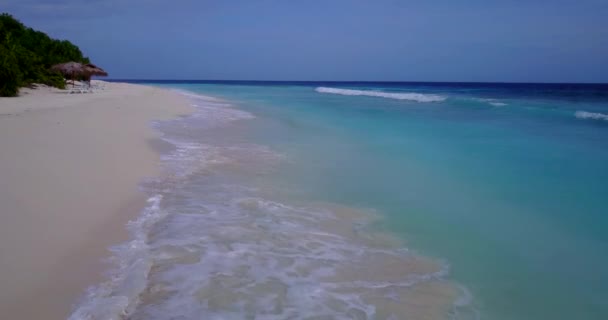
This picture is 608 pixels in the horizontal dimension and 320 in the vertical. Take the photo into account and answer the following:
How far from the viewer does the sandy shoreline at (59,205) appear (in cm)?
305

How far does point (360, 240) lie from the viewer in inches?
176

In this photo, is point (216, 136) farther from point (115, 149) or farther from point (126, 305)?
point (126, 305)

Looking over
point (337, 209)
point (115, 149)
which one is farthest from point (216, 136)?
point (337, 209)

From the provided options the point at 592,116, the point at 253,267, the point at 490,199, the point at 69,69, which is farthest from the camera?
the point at 69,69

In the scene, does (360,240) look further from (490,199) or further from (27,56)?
(27,56)

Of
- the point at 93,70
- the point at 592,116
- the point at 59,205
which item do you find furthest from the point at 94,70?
the point at 592,116

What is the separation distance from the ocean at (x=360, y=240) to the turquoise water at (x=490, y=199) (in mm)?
22

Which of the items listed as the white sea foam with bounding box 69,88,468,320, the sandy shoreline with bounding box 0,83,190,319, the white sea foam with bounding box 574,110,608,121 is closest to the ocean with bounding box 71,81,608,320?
the white sea foam with bounding box 69,88,468,320

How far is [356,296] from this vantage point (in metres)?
3.35

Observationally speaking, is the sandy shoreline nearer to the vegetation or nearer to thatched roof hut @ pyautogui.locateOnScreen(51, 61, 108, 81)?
the vegetation

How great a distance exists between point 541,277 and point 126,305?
348 cm

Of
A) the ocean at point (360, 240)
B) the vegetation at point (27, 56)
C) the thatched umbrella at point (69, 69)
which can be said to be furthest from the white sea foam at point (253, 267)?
the thatched umbrella at point (69, 69)

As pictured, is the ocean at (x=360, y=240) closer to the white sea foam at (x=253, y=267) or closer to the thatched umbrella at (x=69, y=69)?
the white sea foam at (x=253, y=267)

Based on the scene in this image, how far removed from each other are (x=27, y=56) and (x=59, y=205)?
1711cm
